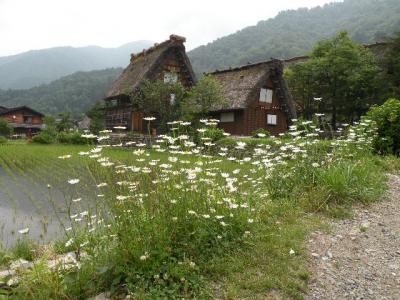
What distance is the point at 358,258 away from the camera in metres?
4.32

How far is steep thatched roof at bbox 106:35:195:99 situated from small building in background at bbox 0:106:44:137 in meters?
27.5

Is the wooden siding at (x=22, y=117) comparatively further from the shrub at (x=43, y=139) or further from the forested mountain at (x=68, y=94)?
the shrub at (x=43, y=139)

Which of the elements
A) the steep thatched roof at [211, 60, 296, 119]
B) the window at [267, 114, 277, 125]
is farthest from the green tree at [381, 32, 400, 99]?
the window at [267, 114, 277, 125]

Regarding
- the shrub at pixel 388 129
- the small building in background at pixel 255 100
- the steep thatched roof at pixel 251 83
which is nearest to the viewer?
the shrub at pixel 388 129

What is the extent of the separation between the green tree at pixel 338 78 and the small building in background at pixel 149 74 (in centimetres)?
909

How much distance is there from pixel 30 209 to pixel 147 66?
2300 centimetres

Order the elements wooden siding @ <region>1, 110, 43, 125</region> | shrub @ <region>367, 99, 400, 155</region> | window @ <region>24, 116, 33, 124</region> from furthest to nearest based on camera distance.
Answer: window @ <region>24, 116, 33, 124</region>, wooden siding @ <region>1, 110, 43, 125</region>, shrub @ <region>367, 99, 400, 155</region>

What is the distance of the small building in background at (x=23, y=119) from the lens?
55.3 m

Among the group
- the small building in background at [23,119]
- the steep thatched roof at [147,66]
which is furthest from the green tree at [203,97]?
the small building in background at [23,119]

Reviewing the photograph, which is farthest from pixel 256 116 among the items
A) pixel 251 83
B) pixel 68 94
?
pixel 68 94

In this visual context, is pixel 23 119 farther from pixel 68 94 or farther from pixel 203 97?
pixel 203 97

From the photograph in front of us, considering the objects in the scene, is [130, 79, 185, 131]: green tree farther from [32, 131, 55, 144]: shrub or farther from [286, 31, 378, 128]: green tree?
[286, 31, 378, 128]: green tree

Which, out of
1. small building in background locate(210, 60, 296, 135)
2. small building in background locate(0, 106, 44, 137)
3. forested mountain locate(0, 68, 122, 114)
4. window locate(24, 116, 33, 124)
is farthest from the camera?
forested mountain locate(0, 68, 122, 114)

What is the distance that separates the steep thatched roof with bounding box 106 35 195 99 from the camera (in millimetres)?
29391
